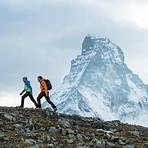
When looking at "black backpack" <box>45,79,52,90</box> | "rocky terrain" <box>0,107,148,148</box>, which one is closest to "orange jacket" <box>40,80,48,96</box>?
"black backpack" <box>45,79,52,90</box>

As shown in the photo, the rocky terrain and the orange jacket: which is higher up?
the orange jacket

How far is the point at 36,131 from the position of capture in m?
31.5

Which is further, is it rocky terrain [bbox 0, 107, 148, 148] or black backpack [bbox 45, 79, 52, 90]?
black backpack [bbox 45, 79, 52, 90]

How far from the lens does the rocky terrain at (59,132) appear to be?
29.6 metres

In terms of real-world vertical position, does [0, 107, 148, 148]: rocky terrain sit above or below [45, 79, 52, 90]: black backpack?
below

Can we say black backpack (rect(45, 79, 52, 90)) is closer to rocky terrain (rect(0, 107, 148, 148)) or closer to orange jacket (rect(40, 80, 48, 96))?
orange jacket (rect(40, 80, 48, 96))

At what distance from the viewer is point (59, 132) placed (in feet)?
104

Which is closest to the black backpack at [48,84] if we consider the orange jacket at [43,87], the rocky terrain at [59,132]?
the orange jacket at [43,87]

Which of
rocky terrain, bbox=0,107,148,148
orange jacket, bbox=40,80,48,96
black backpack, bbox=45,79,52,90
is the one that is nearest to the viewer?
rocky terrain, bbox=0,107,148,148

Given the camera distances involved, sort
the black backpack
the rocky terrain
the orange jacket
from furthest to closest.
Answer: the orange jacket, the black backpack, the rocky terrain

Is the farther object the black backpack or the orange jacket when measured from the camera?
the orange jacket

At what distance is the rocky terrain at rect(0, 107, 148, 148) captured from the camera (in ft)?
97.2

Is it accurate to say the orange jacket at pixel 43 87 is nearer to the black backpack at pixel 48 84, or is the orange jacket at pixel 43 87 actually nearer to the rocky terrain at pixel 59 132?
the black backpack at pixel 48 84

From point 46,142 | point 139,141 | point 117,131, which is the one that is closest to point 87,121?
point 117,131
